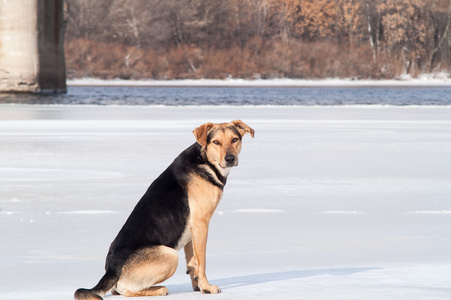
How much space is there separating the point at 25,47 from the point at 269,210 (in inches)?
1171

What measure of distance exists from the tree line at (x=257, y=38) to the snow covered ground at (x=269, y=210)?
43.0m

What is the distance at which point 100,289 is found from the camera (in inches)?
179

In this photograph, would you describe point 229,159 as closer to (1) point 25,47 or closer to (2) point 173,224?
(2) point 173,224

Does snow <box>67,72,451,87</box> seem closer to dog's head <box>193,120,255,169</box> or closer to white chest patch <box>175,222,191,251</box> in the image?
dog's head <box>193,120,255,169</box>

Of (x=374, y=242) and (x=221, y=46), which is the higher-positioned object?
Result: (x=374, y=242)

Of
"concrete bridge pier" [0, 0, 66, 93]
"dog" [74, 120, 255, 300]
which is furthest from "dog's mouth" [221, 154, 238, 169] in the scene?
"concrete bridge pier" [0, 0, 66, 93]

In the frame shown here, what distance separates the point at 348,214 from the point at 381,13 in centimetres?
6020

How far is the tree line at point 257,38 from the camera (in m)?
59.0

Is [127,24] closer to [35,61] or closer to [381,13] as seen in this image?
[381,13]

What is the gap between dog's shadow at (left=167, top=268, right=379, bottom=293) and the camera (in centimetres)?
516

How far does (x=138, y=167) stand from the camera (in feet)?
35.9

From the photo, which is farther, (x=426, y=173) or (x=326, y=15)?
(x=326, y=15)

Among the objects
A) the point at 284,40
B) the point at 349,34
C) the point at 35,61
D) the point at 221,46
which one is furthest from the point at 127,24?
the point at 35,61

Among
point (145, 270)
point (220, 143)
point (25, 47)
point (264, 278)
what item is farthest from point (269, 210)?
point (25, 47)
